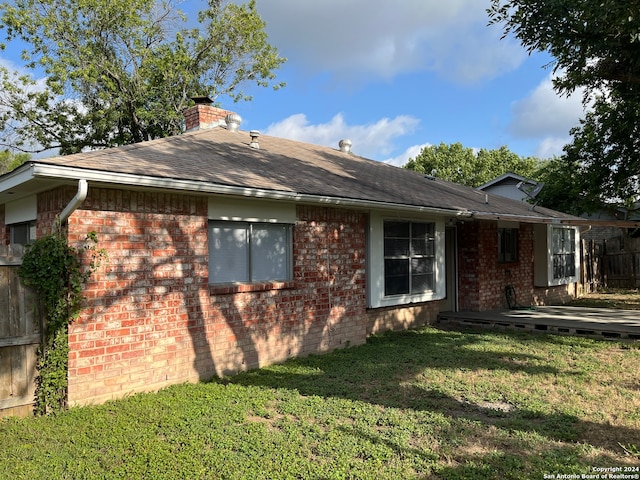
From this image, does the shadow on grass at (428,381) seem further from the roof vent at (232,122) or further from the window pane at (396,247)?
the roof vent at (232,122)

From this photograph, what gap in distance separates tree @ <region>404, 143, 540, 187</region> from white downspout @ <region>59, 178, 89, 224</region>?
49758 mm

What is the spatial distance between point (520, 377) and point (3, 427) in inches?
253

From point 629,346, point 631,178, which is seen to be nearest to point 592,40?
point 629,346

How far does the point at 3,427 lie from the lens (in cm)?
498

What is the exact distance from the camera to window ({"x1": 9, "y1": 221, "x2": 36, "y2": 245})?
729 cm

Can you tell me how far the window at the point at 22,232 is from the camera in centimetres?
729

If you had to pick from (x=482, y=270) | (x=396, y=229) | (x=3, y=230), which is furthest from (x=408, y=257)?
(x=3, y=230)

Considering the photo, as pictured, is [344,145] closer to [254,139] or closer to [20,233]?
[254,139]

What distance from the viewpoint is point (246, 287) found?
7.25 metres

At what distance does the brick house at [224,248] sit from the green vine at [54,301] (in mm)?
133

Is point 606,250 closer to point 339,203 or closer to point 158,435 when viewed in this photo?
point 339,203

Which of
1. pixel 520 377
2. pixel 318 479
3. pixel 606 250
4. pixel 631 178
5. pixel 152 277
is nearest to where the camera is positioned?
pixel 318 479

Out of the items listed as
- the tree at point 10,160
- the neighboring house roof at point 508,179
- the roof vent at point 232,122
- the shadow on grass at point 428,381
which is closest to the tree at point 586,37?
the shadow on grass at point 428,381

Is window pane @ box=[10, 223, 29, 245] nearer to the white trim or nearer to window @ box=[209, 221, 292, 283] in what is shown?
the white trim
